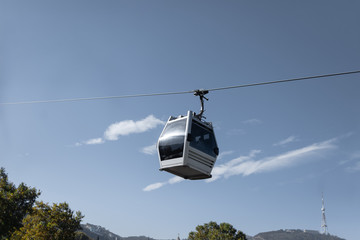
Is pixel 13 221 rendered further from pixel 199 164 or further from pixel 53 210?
pixel 199 164

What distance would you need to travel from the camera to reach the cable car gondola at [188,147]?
31.9 feet

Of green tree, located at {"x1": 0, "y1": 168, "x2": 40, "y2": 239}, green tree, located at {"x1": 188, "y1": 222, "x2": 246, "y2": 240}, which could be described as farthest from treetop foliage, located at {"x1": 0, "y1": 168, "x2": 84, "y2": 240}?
green tree, located at {"x1": 188, "y1": 222, "x2": 246, "y2": 240}

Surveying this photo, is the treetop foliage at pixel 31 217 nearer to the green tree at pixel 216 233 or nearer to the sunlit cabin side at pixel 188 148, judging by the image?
the sunlit cabin side at pixel 188 148

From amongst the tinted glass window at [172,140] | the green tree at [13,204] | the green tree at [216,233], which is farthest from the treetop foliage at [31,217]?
the green tree at [216,233]

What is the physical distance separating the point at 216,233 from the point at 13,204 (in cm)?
4032

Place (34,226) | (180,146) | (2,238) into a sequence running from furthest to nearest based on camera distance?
(2,238) → (34,226) → (180,146)

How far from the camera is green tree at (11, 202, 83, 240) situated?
32.0 metres

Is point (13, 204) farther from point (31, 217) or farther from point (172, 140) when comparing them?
point (172, 140)

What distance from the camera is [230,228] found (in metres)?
67.8

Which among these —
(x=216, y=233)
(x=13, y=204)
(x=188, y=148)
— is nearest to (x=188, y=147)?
(x=188, y=148)

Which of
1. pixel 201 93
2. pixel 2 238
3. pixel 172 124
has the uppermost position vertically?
pixel 201 93

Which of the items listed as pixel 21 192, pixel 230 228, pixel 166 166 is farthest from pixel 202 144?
pixel 230 228

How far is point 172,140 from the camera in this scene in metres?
10.1

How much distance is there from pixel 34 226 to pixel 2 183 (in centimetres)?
Result: 939
